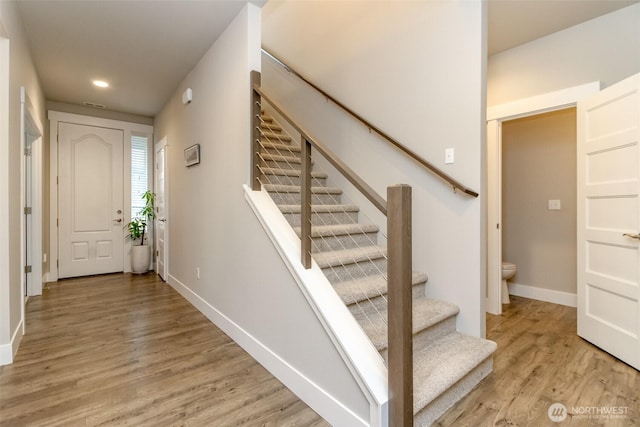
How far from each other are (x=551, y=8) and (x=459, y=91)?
4.30 ft

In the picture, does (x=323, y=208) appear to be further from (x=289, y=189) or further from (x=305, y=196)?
(x=305, y=196)

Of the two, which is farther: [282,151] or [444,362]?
[282,151]

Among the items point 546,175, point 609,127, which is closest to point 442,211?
point 609,127

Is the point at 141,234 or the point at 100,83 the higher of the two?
the point at 100,83

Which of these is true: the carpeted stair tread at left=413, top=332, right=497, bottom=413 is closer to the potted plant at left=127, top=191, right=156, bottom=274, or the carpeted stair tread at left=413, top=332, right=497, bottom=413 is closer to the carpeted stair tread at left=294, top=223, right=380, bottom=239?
the carpeted stair tread at left=294, top=223, right=380, bottom=239

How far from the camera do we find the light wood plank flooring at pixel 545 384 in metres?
1.57

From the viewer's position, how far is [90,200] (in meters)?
4.79

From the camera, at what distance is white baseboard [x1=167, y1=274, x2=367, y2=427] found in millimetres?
1518

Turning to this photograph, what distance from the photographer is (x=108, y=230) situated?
4957 millimetres

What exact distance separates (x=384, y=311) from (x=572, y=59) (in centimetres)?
283

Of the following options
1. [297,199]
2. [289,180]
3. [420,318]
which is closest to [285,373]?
[420,318]

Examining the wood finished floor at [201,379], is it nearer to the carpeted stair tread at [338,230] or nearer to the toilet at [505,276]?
the toilet at [505,276]

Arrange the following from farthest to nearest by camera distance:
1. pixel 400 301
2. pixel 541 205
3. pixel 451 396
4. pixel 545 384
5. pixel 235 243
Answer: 1. pixel 541 205
2. pixel 235 243
3. pixel 545 384
4. pixel 451 396
5. pixel 400 301

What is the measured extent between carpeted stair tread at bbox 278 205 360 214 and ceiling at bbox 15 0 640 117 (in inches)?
62.9
